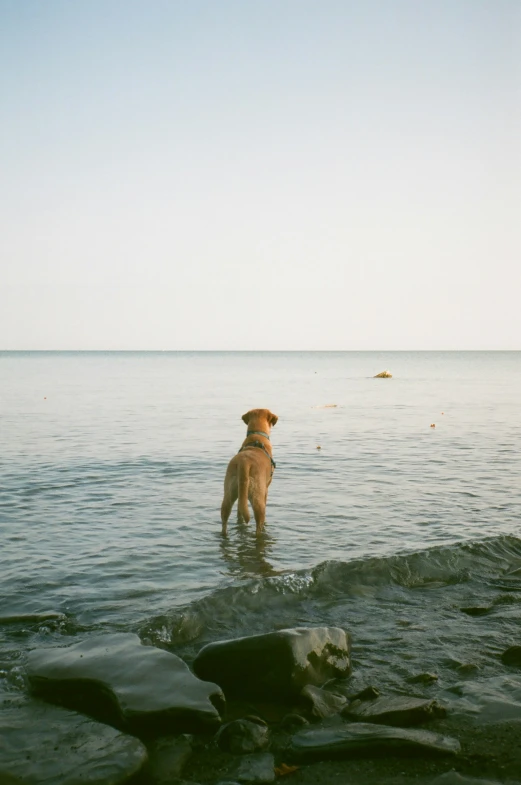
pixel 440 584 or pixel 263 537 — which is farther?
pixel 263 537

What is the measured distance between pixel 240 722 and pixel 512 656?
2.31 metres

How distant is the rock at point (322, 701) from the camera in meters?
4.32

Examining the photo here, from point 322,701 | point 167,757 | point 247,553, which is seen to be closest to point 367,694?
point 322,701

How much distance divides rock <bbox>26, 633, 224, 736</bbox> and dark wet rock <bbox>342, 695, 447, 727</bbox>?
899mm

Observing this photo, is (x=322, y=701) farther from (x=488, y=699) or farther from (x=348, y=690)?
(x=488, y=699)

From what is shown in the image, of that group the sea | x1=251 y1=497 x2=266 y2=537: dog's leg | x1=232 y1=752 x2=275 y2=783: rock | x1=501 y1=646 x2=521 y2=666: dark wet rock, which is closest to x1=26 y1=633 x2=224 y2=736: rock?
the sea

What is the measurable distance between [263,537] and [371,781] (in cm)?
581

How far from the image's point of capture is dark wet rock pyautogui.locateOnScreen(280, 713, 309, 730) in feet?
13.8

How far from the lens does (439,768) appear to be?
145 inches

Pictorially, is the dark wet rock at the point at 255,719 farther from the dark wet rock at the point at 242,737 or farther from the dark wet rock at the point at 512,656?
the dark wet rock at the point at 512,656

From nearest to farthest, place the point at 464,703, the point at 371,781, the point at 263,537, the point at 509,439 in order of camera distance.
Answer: the point at 371,781
the point at 464,703
the point at 263,537
the point at 509,439

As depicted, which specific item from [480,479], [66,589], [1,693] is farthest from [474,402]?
[1,693]

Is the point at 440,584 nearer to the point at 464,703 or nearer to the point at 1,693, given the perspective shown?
the point at 464,703

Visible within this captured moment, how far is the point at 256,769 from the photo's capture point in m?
3.68
